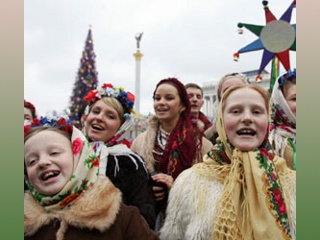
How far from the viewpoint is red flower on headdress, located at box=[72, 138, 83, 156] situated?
1.81 meters

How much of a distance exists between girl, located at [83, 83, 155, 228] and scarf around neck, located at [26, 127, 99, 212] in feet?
1.53

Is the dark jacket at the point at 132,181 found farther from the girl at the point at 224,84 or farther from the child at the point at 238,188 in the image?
the girl at the point at 224,84

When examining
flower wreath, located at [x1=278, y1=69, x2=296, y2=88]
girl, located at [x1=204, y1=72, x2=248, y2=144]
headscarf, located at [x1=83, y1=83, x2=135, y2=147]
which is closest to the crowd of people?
headscarf, located at [x1=83, y1=83, x2=135, y2=147]

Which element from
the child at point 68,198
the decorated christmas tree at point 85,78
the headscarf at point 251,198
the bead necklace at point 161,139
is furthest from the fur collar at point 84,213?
the decorated christmas tree at point 85,78

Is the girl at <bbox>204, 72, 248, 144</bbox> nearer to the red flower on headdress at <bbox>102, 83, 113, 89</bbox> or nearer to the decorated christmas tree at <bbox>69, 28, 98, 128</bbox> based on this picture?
the red flower on headdress at <bbox>102, 83, 113, 89</bbox>

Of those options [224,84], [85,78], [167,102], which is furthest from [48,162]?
[85,78]

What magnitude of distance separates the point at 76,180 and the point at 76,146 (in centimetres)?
20

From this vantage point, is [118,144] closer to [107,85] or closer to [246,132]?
[107,85]

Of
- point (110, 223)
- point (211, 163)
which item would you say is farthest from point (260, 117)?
point (110, 223)

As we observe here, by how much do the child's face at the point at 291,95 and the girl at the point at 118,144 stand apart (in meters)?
1.27

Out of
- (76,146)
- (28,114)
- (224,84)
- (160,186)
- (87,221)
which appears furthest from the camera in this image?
(224,84)

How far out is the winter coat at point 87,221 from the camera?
1680 millimetres

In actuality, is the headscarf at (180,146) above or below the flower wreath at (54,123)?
below

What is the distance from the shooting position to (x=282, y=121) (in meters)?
2.72
